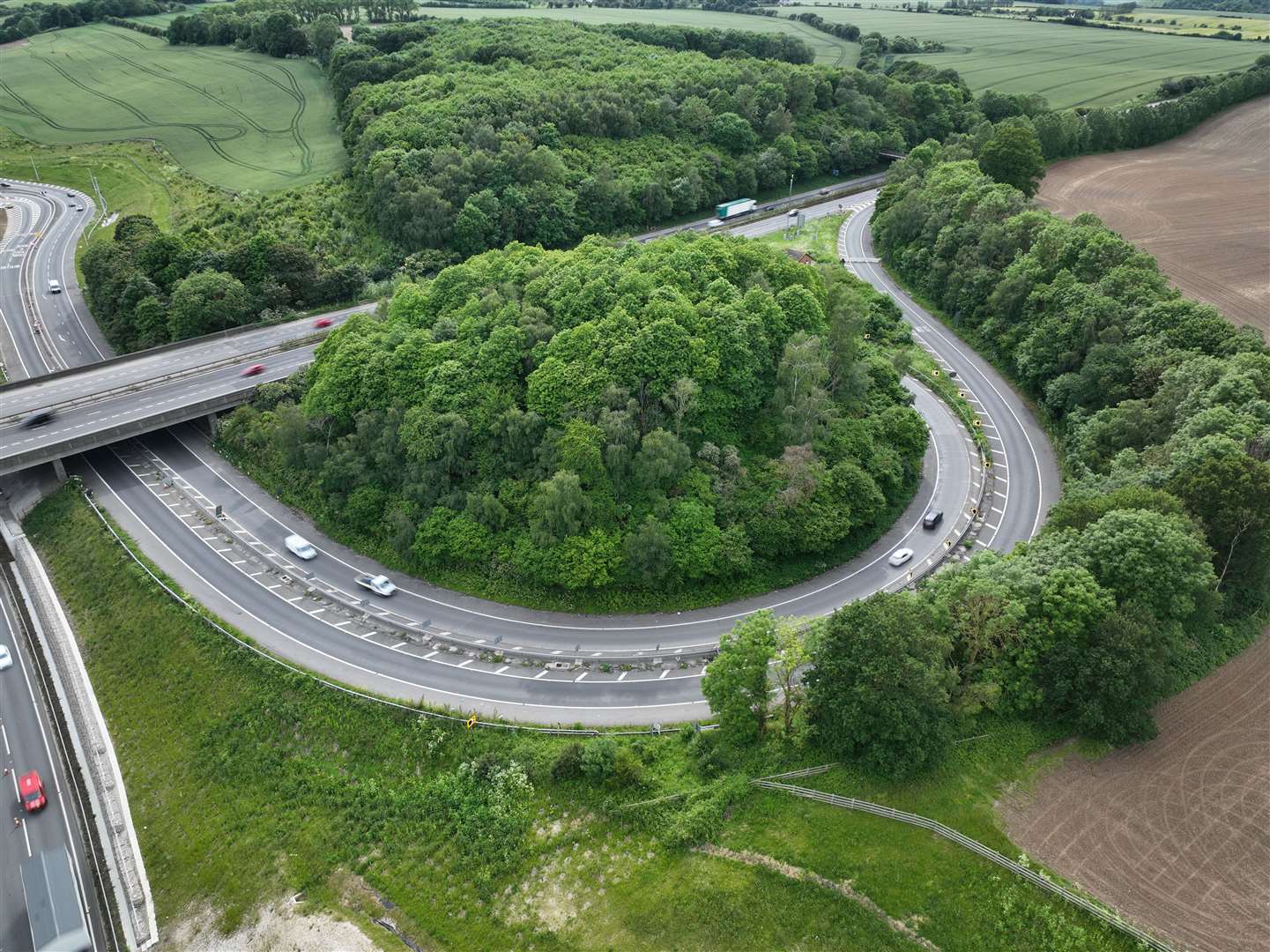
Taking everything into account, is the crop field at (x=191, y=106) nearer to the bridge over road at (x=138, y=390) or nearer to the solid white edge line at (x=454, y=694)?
the bridge over road at (x=138, y=390)

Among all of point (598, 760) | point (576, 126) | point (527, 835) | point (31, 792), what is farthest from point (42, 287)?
point (598, 760)

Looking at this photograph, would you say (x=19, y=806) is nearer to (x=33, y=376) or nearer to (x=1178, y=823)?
(x=33, y=376)

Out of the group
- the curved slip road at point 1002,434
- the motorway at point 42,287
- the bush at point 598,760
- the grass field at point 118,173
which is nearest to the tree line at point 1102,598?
the curved slip road at point 1002,434

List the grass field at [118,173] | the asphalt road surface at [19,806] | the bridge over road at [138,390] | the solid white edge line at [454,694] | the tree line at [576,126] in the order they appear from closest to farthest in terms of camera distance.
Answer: the asphalt road surface at [19,806] < the solid white edge line at [454,694] < the bridge over road at [138,390] < the tree line at [576,126] < the grass field at [118,173]

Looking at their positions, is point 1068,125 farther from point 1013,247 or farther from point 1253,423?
point 1253,423

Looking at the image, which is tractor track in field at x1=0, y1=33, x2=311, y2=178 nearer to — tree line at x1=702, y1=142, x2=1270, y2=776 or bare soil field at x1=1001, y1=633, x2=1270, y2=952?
tree line at x1=702, y1=142, x2=1270, y2=776

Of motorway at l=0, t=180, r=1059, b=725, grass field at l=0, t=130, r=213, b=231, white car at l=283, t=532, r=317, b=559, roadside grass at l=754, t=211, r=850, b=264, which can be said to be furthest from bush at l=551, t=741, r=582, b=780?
grass field at l=0, t=130, r=213, b=231
